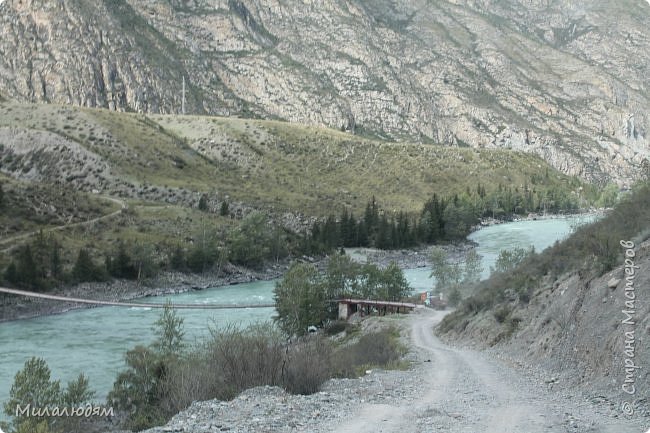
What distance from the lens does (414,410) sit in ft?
43.8

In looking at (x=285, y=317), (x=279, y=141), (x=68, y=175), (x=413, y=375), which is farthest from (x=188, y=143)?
(x=413, y=375)

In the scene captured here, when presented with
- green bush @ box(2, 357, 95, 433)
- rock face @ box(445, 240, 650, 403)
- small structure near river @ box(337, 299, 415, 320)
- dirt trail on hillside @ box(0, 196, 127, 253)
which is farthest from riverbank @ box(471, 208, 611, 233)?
green bush @ box(2, 357, 95, 433)

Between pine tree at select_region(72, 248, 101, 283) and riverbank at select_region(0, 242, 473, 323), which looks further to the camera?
pine tree at select_region(72, 248, 101, 283)

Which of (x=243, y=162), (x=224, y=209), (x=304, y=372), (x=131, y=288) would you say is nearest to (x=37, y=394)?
(x=304, y=372)

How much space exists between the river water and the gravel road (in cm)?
1602

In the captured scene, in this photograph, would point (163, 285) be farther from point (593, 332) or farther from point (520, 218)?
point (520, 218)

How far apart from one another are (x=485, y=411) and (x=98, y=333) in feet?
122

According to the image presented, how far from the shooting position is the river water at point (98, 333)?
33.9 metres

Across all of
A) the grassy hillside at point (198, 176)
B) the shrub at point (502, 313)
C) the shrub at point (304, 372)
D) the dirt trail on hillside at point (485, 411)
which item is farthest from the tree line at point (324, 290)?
the dirt trail on hillside at point (485, 411)

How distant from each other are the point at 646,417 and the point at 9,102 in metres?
151

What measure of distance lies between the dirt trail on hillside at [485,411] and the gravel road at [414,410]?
2 cm

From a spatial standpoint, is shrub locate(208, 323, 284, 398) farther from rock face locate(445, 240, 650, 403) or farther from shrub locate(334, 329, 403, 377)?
rock face locate(445, 240, 650, 403)

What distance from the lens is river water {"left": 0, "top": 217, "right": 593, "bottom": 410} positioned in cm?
3388

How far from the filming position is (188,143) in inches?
5984
